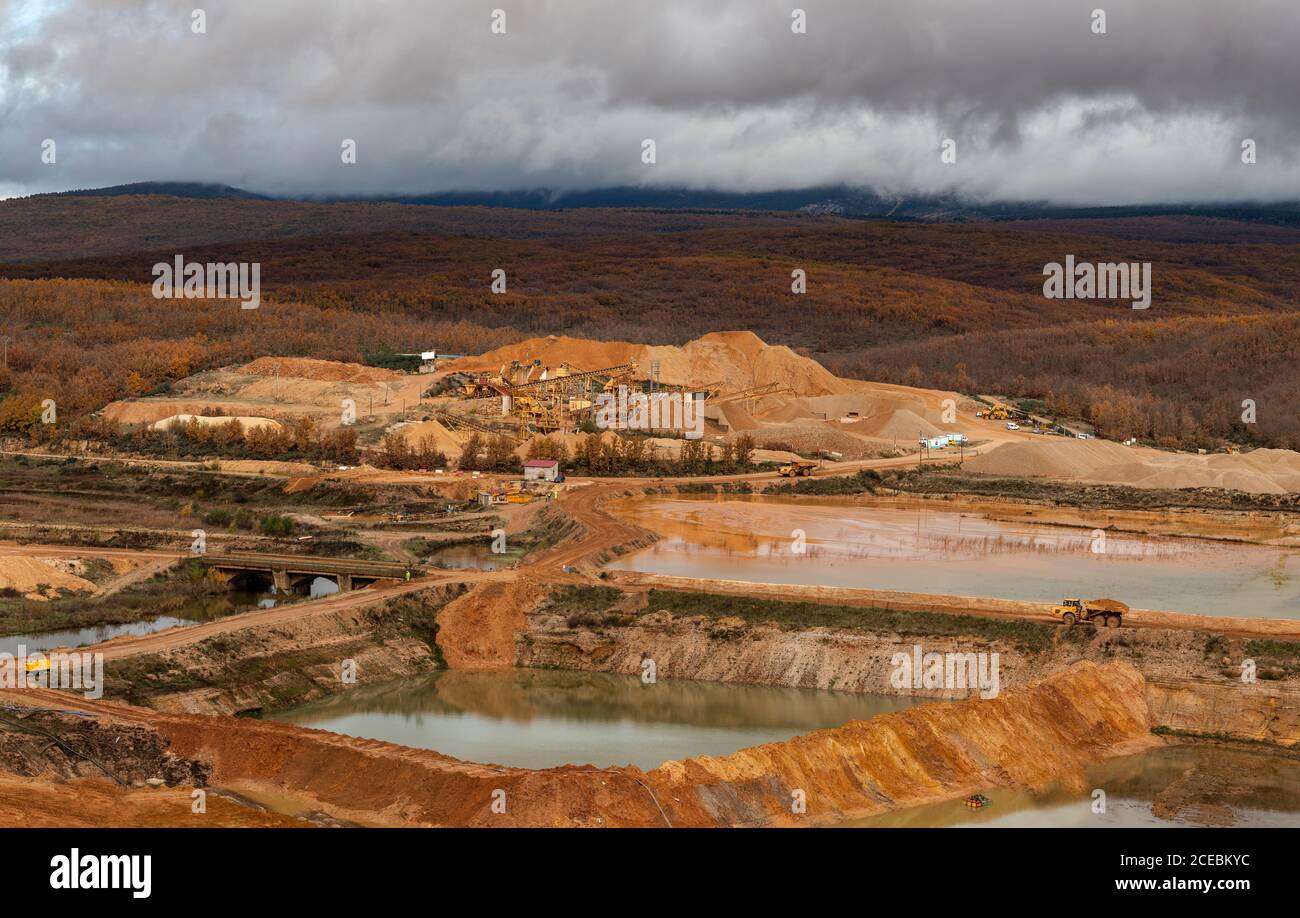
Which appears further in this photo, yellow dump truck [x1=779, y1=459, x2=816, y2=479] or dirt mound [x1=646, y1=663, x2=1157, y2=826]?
yellow dump truck [x1=779, y1=459, x2=816, y2=479]

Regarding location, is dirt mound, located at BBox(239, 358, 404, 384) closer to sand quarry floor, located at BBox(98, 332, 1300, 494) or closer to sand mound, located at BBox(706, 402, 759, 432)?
sand quarry floor, located at BBox(98, 332, 1300, 494)

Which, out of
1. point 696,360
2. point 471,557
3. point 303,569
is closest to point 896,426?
point 696,360

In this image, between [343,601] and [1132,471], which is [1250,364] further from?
[343,601]

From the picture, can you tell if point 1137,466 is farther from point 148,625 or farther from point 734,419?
point 148,625

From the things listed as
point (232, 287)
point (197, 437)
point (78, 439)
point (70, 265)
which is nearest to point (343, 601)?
point (197, 437)

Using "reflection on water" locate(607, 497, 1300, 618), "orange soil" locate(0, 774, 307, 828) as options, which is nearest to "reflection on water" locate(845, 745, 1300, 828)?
"reflection on water" locate(607, 497, 1300, 618)

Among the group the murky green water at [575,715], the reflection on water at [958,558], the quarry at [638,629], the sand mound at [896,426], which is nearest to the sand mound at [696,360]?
the sand mound at [896,426]
